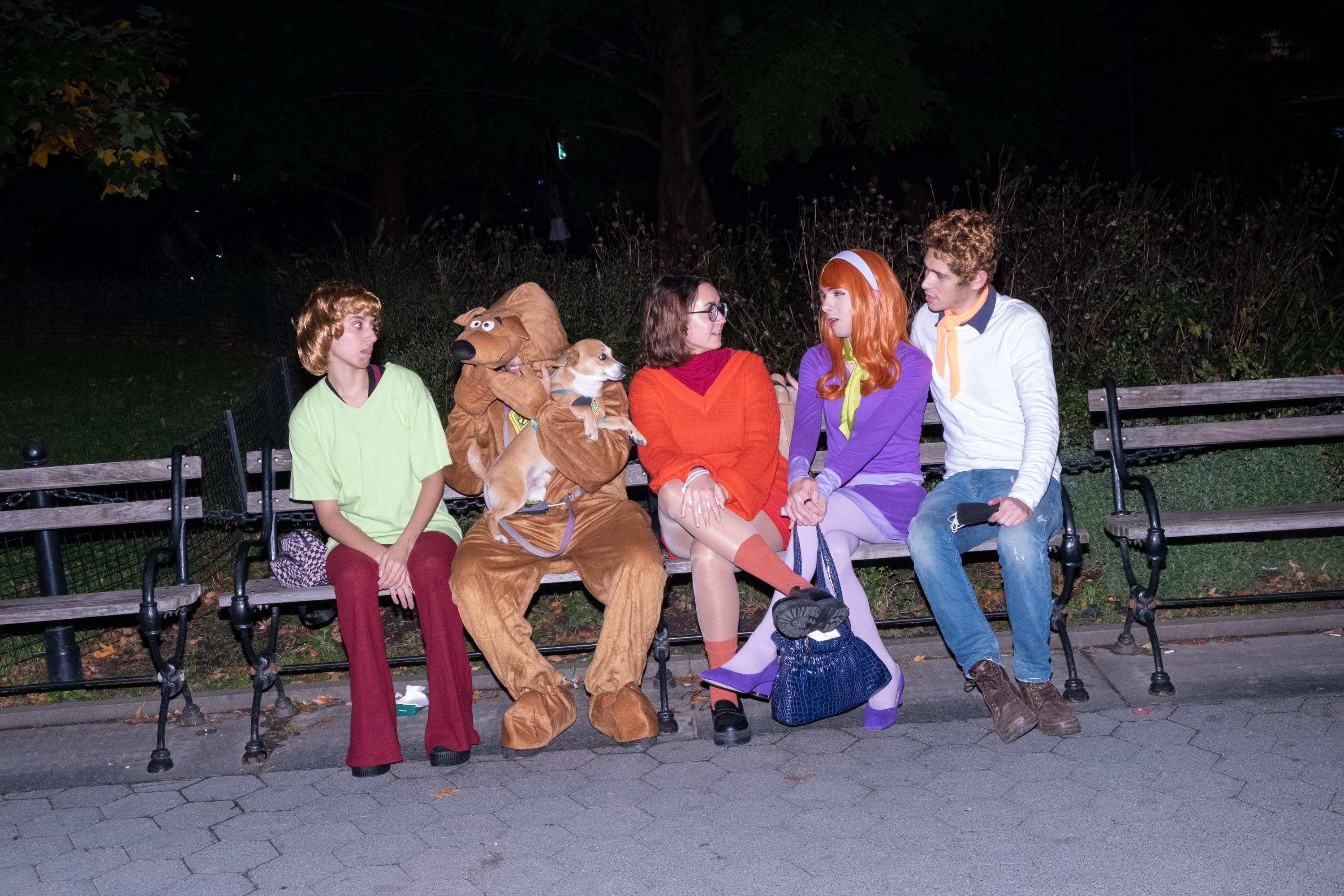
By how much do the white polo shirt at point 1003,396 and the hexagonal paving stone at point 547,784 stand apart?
1.87 m

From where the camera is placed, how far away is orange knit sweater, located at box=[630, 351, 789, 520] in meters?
4.69

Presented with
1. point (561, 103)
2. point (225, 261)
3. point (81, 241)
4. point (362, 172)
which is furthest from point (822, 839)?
point (81, 241)

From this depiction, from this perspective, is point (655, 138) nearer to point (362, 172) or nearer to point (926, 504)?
point (362, 172)

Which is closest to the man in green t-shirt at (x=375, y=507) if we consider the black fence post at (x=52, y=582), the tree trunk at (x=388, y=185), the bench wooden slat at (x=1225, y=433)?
the black fence post at (x=52, y=582)

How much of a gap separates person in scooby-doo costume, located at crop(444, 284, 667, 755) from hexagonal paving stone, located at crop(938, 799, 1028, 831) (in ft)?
3.78

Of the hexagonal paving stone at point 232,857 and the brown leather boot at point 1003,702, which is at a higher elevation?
the brown leather boot at point 1003,702

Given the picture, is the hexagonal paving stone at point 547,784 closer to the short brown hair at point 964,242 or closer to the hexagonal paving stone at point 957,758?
the hexagonal paving stone at point 957,758

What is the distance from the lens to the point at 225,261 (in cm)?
1881

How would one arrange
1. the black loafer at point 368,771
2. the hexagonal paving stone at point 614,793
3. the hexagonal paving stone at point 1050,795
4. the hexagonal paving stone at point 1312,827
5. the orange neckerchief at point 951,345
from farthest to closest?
the orange neckerchief at point 951,345 → the black loafer at point 368,771 → the hexagonal paving stone at point 614,793 → the hexagonal paving stone at point 1050,795 → the hexagonal paving stone at point 1312,827

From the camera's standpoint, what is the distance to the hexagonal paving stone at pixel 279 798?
4195 mm

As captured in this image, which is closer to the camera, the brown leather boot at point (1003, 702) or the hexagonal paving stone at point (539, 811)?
the hexagonal paving stone at point (539, 811)

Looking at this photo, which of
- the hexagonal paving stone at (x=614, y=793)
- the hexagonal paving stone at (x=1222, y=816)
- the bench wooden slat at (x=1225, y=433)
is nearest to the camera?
the hexagonal paving stone at (x=1222, y=816)

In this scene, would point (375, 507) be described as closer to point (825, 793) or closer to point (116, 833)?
point (116, 833)

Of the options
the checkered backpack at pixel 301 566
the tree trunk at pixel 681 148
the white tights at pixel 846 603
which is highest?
the tree trunk at pixel 681 148
